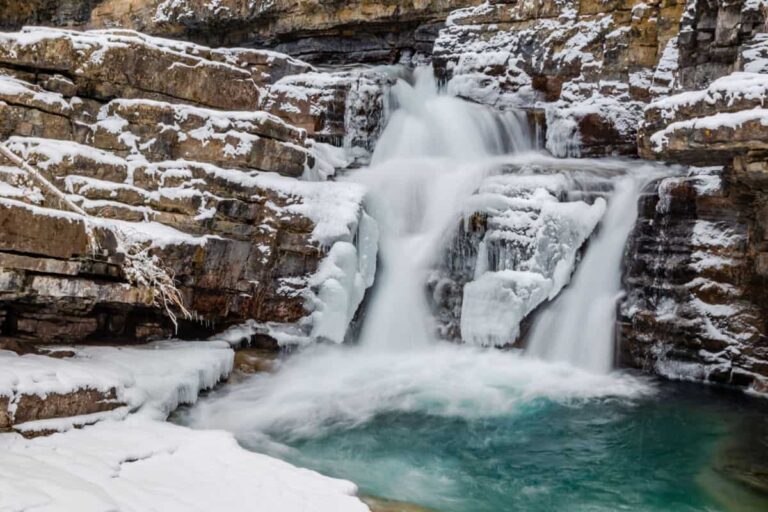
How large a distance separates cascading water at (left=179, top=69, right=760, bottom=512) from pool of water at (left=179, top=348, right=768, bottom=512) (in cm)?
2

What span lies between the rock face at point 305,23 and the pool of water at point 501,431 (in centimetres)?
1013

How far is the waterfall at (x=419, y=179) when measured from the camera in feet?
29.0

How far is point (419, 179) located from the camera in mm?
10266

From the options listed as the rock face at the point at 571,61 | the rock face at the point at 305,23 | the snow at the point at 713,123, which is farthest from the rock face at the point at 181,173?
the rock face at the point at 305,23

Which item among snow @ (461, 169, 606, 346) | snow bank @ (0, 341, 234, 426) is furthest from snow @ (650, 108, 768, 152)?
snow bank @ (0, 341, 234, 426)

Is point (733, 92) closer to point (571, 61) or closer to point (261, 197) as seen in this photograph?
point (261, 197)

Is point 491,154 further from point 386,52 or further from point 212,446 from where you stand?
point 212,446

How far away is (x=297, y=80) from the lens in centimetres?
1250

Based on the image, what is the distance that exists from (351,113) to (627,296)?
6.92 metres

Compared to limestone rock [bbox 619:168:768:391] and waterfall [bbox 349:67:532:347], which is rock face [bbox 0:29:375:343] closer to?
waterfall [bbox 349:67:532:347]

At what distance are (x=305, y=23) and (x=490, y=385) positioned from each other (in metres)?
12.2

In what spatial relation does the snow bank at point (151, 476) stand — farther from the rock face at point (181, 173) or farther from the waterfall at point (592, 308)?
the waterfall at point (592, 308)

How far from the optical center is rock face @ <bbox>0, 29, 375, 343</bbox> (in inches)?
288

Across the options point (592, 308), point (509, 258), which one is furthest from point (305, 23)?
point (592, 308)
